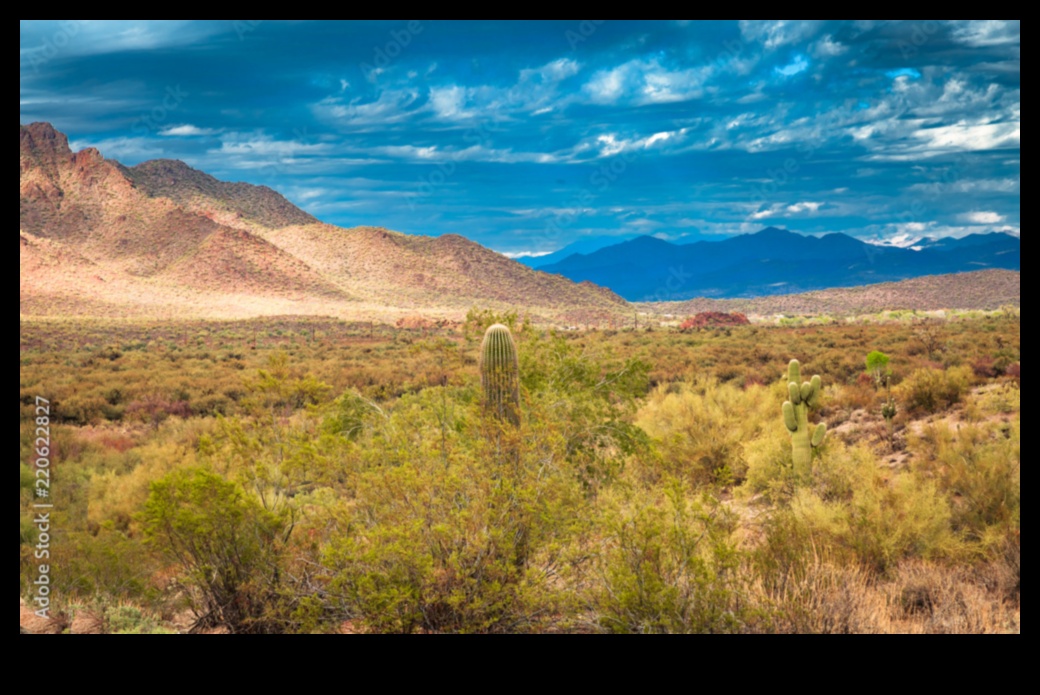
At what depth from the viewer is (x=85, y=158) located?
12288 centimetres

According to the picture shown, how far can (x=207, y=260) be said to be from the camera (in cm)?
10556

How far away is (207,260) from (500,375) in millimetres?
105012

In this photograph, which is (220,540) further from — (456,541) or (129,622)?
(456,541)

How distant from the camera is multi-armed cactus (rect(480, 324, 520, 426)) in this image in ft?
30.7

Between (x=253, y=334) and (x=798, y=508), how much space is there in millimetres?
58313

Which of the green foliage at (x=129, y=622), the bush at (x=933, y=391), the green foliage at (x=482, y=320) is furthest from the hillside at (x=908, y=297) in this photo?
the green foliage at (x=129, y=622)

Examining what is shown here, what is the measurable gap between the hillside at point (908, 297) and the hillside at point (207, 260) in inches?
799

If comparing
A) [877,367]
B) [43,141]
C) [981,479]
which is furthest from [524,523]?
[43,141]

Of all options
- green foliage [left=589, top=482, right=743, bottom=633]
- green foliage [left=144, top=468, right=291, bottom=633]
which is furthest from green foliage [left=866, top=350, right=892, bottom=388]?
green foliage [left=144, top=468, right=291, bottom=633]

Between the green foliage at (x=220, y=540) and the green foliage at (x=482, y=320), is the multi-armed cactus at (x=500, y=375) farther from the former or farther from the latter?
the green foliage at (x=220, y=540)

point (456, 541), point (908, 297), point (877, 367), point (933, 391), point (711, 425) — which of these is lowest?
point (456, 541)

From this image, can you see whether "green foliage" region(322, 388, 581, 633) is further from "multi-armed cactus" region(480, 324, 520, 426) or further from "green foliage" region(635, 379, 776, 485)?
"green foliage" region(635, 379, 776, 485)
